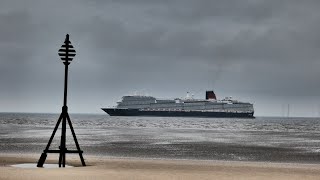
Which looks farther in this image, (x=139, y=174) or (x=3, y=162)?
(x=3, y=162)

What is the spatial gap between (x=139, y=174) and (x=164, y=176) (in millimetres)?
1105

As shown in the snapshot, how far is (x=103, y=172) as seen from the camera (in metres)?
21.0

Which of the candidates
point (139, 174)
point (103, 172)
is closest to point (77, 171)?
point (103, 172)

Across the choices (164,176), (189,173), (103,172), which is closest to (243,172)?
(189,173)

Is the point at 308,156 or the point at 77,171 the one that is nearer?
the point at 77,171

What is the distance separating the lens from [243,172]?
2258 cm

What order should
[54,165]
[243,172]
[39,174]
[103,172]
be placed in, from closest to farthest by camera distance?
[39,174], [103,172], [243,172], [54,165]

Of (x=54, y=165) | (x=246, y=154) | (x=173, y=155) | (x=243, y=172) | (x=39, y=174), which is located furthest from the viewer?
(x=246, y=154)

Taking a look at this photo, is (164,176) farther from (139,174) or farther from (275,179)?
(275,179)

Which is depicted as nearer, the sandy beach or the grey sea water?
the sandy beach

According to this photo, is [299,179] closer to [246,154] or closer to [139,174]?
[139,174]

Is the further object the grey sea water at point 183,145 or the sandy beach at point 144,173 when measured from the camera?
the grey sea water at point 183,145

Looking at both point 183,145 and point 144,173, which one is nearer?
point 144,173

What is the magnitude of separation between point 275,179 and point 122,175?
19.3 feet
